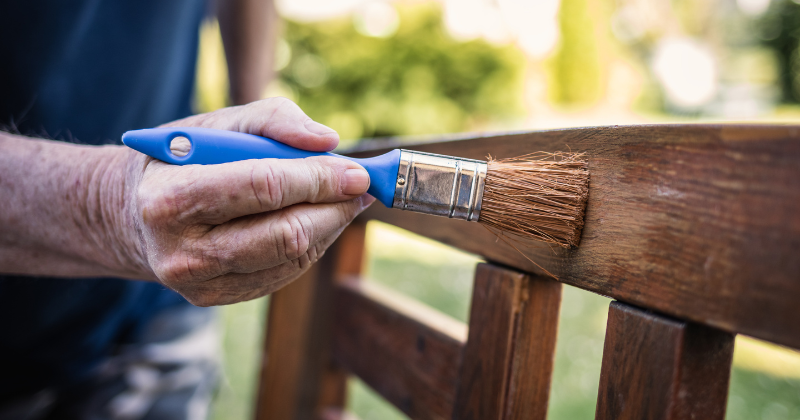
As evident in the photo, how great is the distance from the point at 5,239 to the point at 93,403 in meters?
0.83

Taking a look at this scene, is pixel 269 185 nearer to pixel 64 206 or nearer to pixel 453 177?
pixel 453 177

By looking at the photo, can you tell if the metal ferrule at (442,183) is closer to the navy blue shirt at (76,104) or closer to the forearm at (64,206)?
the forearm at (64,206)

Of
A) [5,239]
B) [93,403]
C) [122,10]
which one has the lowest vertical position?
[93,403]

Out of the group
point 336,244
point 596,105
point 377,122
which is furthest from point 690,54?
point 336,244

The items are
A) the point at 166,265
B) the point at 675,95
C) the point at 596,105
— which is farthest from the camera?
the point at 675,95

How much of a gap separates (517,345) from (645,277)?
0.86 feet

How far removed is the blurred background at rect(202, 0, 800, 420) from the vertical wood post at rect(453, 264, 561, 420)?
476 mm

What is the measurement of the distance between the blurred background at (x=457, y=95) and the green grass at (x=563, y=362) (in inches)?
0.5

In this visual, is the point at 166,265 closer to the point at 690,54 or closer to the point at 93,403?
the point at 93,403

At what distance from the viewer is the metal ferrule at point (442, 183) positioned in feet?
2.45

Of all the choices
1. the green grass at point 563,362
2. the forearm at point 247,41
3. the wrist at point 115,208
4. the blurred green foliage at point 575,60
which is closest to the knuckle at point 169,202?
the wrist at point 115,208

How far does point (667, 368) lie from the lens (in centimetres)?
56

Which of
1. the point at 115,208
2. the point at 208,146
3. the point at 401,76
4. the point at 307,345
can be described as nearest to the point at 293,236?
the point at 208,146

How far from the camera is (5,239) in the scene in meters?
0.94
